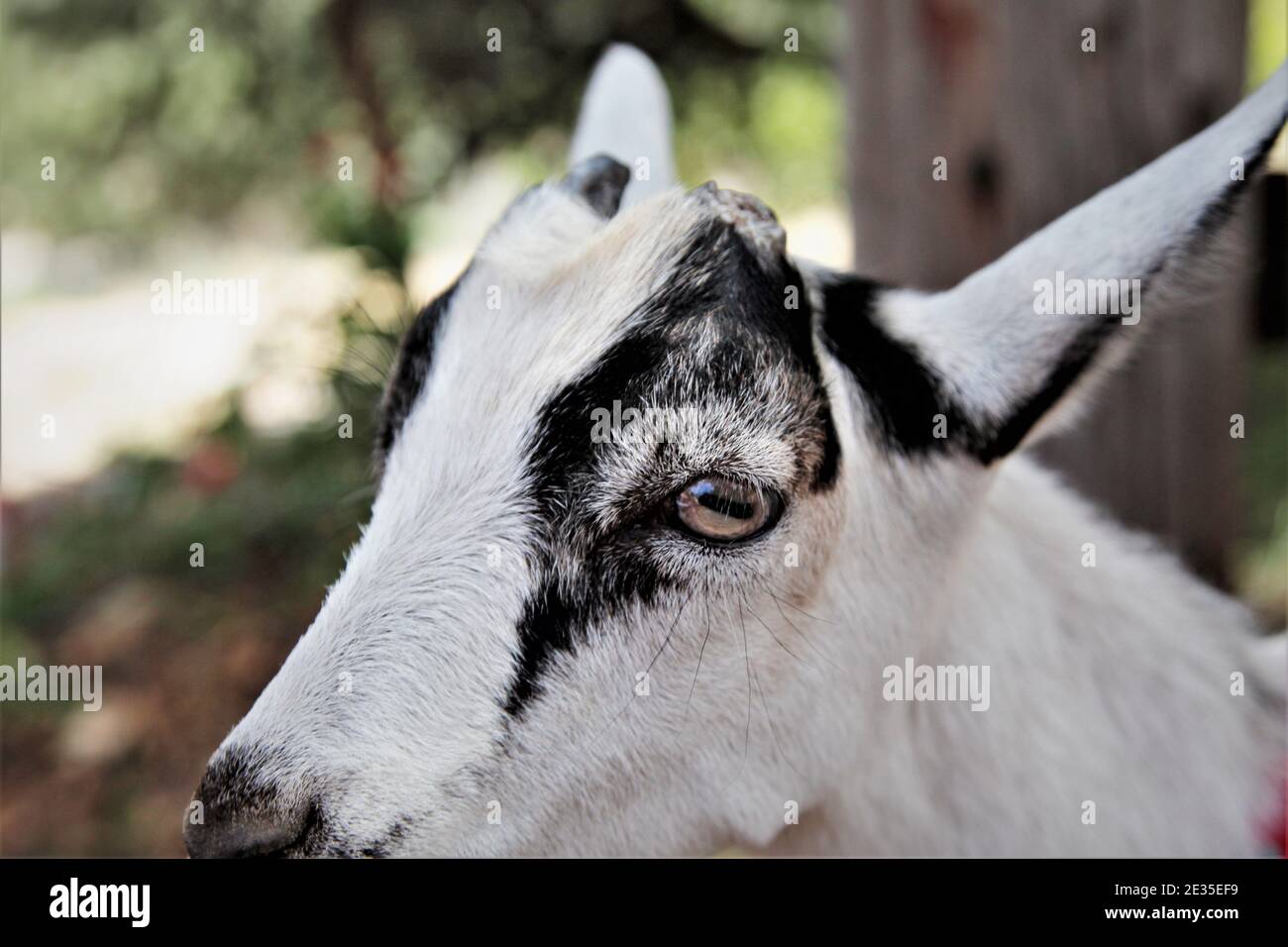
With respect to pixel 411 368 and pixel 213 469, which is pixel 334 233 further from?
pixel 411 368

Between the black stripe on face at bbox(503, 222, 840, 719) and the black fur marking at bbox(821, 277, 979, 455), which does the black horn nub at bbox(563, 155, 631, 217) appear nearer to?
the black stripe on face at bbox(503, 222, 840, 719)

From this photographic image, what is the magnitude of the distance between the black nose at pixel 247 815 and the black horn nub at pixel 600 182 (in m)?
1.10

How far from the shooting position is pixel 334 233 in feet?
A: 13.5

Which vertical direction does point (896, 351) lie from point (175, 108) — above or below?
below

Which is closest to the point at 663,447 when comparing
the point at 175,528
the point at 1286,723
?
the point at 1286,723

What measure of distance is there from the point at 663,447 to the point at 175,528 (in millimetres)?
4346

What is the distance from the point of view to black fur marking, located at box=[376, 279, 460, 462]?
6.02ft

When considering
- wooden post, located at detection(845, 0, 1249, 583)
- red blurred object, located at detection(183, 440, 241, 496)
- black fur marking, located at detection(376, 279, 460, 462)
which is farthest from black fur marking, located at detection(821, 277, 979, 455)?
red blurred object, located at detection(183, 440, 241, 496)

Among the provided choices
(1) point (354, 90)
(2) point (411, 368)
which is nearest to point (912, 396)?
(2) point (411, 368)

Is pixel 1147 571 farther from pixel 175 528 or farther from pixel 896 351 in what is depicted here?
pixel 175 528

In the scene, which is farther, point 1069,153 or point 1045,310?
point 1069,153

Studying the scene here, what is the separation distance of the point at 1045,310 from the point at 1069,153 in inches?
55.2

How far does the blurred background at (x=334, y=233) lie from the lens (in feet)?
9.50
